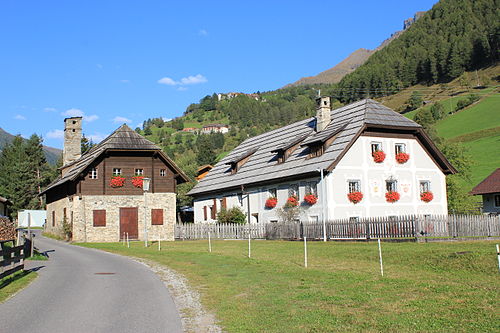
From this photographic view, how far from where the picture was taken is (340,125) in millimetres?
39844

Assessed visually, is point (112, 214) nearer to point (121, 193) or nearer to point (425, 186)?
point (121, 193)

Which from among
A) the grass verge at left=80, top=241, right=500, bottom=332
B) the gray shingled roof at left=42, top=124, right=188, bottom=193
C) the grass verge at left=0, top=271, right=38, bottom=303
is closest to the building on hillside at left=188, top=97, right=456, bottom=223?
the gray shingled roof at left=42, top=124, right=188, bottom=193

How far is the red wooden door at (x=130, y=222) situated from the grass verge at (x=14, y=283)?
24466 millimetres

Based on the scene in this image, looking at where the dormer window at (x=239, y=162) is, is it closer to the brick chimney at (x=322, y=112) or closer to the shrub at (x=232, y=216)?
the shrub at (x=232, y=216)

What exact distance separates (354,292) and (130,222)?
33.5 meters

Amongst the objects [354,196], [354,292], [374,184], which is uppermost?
[374,184]

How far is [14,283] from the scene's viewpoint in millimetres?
16062

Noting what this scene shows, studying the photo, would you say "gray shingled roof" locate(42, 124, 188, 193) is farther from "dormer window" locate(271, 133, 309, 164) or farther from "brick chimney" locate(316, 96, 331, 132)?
"brick chimney" locate(316, 96, 331, 132)

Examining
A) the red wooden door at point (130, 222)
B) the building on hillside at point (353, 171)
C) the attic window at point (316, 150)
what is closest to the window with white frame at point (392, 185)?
the building on hillside at point (353, 171)

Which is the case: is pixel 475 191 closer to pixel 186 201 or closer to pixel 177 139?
pixel 186 201

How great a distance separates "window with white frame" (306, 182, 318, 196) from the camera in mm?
36688

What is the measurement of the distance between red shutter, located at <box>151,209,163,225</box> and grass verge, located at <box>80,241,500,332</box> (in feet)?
76.3

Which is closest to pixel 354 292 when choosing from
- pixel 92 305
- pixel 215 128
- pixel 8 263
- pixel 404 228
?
pixel 92 305

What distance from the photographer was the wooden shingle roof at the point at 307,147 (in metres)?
36.7
